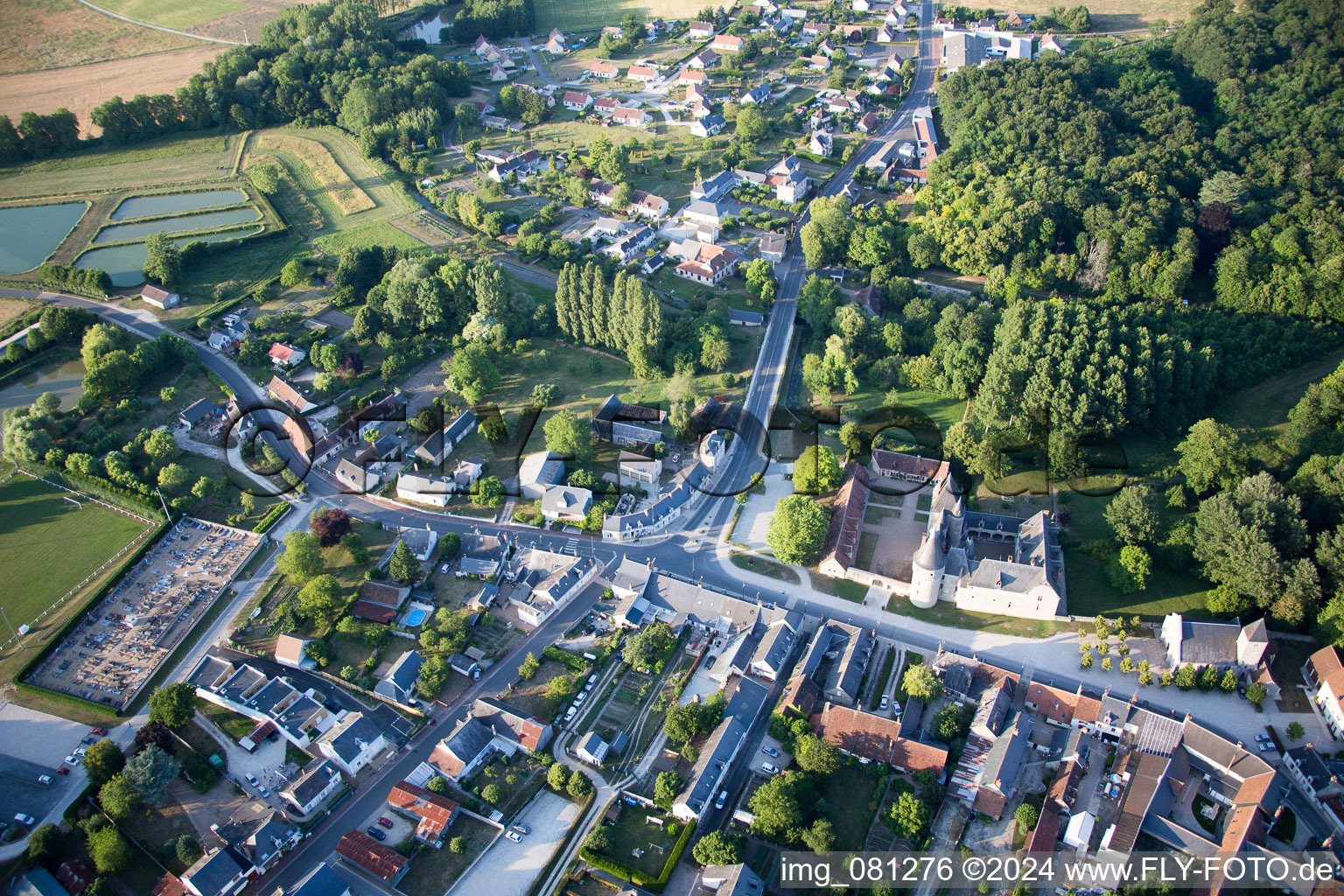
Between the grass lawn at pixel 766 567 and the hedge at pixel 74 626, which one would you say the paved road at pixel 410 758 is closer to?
the grass lawn at pixel 766 567

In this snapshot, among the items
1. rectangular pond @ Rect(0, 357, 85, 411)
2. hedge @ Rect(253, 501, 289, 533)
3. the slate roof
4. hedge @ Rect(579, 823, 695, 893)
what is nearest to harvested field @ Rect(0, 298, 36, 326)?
rectangular pond @ Rect(0, 357, 85, 411)

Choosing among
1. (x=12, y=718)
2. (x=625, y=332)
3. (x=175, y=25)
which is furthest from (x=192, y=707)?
(x=175, y=25)

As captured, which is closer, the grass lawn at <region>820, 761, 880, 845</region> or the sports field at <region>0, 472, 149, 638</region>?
the grass lawn at <region>820, 761, 880, 845</region>

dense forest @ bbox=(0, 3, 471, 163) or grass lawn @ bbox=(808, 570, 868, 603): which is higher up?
dense forest @ bbox=(0, 3, 471, 163)

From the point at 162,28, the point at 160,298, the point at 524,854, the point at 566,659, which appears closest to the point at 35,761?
the point at 524,854

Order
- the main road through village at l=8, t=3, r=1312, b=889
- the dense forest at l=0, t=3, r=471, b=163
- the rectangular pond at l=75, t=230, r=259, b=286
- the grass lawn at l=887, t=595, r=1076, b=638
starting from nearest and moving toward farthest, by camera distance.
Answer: the main road through village at l=8, t=3, r=1312, b=889, the grass lawn at l=887, t=595, r=1076, b=638, the rectangular pond at l=75, t=230, r=259, b=286, the dense forest at l=0, t=3, r=471, b=163

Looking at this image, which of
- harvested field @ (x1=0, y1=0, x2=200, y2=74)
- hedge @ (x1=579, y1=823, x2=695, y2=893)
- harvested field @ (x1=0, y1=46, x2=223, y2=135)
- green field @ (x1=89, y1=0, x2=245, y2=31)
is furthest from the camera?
green field @ (x1=89, y1=0, x2=245, y2=31)

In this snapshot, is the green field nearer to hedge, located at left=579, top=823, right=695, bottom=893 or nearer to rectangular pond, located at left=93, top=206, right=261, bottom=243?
rectangular pond, located at left=93, top=206, right=261, bottom=243
